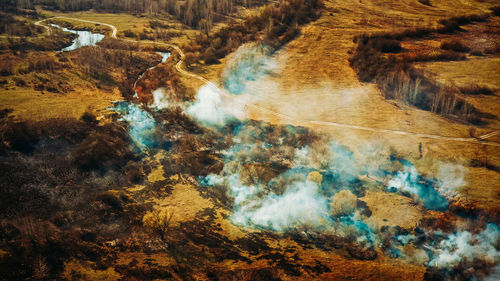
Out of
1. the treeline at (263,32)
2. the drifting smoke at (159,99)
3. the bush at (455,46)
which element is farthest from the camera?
the treeline at (263,32)

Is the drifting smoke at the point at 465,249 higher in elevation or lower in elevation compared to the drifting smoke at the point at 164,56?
lower

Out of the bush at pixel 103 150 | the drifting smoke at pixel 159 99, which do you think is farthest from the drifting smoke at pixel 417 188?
the drifting smoke at pixel 159 99

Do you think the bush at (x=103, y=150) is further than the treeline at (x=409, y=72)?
No

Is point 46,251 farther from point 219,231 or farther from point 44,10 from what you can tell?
point 44,10

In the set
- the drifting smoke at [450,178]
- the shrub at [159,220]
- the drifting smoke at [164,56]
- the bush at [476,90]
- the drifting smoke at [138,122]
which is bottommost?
the shrub at [159,220]

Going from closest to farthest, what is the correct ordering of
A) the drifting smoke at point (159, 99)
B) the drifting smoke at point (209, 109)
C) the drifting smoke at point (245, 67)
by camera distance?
the drifting smoke at point (209, 109) < the drifting smoke at point (159, 99) < the drifting smoke at point (245, 67)

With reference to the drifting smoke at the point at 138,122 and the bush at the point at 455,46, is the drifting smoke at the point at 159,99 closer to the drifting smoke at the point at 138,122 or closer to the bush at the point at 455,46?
the drifting smoke at the point at 138,122


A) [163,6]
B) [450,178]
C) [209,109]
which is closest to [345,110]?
[450,178]
